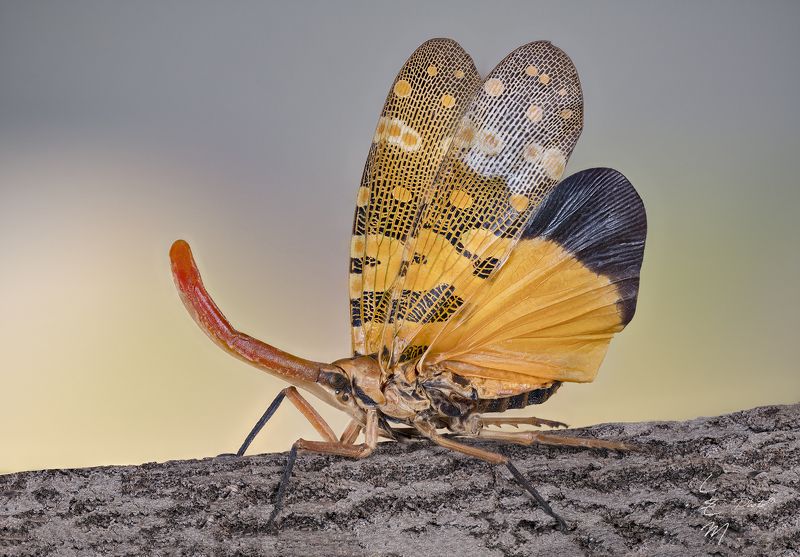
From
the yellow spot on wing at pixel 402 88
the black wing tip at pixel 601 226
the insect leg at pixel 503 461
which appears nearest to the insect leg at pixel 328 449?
the insect leg at pixel 503 461

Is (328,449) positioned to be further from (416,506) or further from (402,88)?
(402,88)

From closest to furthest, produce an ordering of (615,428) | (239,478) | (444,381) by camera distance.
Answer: (239,478), (444,381), (615,428)

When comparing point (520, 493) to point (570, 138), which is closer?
point (520, 493)

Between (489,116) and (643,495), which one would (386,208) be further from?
(643,495)

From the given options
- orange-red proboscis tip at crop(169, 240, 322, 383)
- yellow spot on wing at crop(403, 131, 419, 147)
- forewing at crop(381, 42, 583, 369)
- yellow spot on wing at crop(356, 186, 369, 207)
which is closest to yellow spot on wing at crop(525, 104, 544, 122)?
forewing at crop(381, 42, 583, 369)

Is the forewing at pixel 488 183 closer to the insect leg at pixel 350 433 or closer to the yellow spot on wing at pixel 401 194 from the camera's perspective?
the yellow spot on wing at pixel 401 194

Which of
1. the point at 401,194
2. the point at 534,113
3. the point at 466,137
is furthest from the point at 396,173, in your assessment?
the point at 534,113

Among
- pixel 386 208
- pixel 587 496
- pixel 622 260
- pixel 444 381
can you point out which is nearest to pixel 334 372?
pixel 444 381
